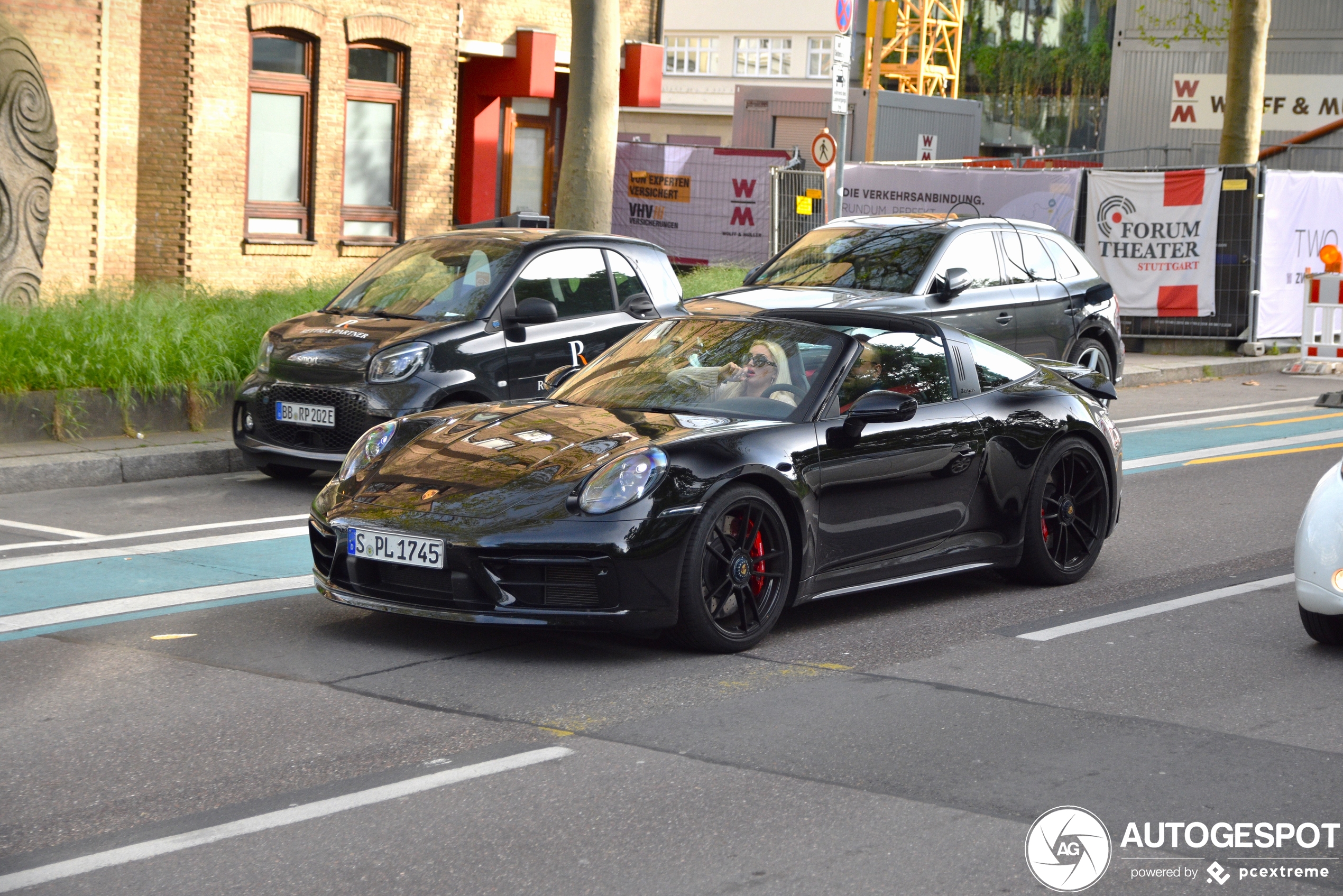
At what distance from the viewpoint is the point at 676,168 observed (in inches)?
1096

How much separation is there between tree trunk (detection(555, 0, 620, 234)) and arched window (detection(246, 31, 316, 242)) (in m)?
7.02

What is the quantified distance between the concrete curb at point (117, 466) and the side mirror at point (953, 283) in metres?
5.64

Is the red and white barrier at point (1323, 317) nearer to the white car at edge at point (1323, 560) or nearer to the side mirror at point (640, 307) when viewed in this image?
the side mirror at point (640, 307)

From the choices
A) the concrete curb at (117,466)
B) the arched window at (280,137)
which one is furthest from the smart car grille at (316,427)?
the arched window at (280,137)

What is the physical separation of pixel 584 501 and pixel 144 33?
53.2 feet

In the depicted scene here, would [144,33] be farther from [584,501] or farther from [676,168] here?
[584,501]

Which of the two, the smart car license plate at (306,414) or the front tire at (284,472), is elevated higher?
the smart car license plate at (306,414)

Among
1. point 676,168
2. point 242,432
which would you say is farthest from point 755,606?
point 676,168

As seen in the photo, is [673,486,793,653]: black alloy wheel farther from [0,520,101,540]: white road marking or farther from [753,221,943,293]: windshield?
[753,221,943,293]: windshield

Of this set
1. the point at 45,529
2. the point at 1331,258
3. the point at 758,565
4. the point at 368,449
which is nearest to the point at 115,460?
the point at 45,529

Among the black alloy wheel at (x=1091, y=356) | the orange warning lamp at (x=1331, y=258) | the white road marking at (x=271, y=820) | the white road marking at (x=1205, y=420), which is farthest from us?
the orange warning lamp at (x=1331, y=258)

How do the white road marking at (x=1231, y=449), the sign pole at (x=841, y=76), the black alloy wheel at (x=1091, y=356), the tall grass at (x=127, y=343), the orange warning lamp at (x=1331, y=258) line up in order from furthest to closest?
the orange warning lamp at (x=1331, y=258), the sign pole at (x=841, y=76), the black alloy wheel at (x=1091, y=356), the white road marking at (x=1231, y=449), the tall grass at (x=127, y=343)

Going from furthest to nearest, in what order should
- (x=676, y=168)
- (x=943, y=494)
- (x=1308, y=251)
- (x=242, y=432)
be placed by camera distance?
(x=676, y=168), (x=1308, y=251), (x=242, y=432), (x=943, y=494)

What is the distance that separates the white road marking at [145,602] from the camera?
697 cm
